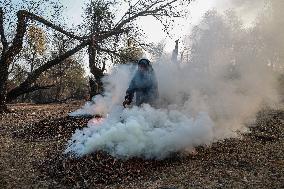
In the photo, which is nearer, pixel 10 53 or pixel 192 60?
pixel 192 60

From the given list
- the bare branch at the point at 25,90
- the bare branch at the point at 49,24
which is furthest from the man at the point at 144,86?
the bare branch at the point at 25,90

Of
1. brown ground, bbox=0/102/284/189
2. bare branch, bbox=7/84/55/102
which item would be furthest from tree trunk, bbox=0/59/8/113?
brown ground, bbox=0/102/284/189


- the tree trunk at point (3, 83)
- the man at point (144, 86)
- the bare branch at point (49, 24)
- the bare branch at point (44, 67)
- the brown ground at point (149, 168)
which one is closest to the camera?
the brown ground at point (149, 168)

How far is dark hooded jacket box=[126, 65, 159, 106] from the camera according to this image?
1236 centimetres

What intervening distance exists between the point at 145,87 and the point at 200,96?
2345mm

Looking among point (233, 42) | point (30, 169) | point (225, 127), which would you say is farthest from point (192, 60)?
point (30, 169)

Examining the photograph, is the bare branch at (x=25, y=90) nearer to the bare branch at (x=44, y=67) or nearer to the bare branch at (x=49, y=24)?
the bare branch at (x=44, y=67)

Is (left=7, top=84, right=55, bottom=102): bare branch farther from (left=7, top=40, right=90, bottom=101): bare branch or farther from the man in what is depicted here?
A: the man

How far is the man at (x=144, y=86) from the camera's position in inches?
487

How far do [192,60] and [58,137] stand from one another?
23.3 feet

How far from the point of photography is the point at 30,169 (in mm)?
9164

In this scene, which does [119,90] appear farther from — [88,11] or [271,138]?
[88,11]

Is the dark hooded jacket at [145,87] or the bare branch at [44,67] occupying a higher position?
the bare branch at [44,67]

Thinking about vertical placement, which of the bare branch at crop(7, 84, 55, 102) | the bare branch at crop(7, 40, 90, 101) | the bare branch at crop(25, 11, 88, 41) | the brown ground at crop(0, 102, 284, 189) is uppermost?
the bare branch at crop(25, 11, 88, 41)
